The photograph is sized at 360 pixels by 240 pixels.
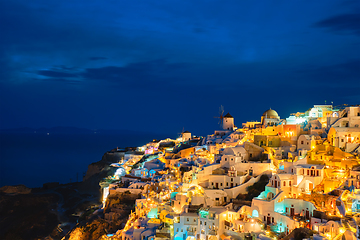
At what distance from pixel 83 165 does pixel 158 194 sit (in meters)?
87.5

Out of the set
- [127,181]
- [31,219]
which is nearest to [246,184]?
[127,181]

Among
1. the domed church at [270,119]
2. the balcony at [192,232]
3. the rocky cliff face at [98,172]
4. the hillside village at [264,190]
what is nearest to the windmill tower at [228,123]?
the domed church at [270,119]

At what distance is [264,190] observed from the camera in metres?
28.8

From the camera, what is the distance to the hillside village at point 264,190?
902 inches

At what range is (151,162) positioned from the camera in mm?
49125

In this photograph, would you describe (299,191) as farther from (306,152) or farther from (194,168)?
(194,168)

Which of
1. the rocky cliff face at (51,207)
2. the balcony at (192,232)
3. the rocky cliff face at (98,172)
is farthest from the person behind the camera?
the rocky cliff face at (98,172)

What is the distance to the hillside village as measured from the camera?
22922 mm

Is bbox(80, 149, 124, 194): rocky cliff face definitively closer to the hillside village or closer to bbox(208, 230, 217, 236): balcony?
the hillside village

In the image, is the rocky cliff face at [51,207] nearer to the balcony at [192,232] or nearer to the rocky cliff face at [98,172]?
the rocky cliff face at [98,172]

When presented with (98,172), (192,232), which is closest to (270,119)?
(192,232)

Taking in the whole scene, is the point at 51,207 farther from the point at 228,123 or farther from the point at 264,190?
the point at 264,190

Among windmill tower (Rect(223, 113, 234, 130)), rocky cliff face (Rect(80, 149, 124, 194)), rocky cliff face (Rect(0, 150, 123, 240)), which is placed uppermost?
windmill tower (Rect(223, 113, 234, 130))

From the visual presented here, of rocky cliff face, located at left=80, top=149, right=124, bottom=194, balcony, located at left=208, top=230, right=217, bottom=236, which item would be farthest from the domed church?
rocky cliff face, located at left=80, top=149, right=124, bottom=194
